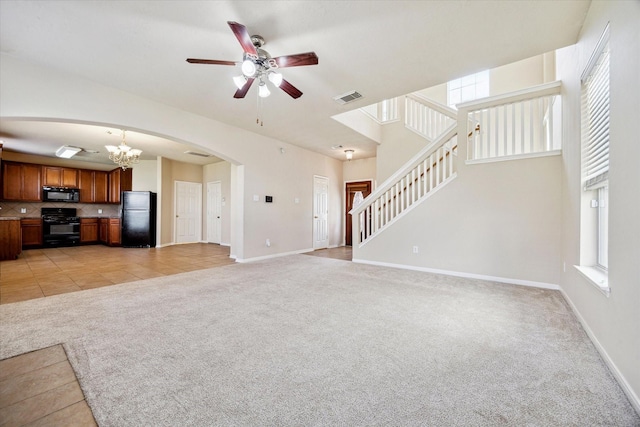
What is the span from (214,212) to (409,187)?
656 cm

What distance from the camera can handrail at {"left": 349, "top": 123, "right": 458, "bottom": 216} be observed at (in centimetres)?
439

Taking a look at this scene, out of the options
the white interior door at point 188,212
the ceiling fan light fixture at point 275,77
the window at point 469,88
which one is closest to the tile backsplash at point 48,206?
the white interior door at point 188,212

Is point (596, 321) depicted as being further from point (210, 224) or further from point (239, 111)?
point (210, 224)

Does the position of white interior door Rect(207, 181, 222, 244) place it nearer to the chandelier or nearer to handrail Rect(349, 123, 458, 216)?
the chandelier

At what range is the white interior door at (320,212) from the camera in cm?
730

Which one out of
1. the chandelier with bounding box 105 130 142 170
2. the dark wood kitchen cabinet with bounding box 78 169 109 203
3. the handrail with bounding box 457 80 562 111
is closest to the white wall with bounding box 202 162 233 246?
the chandelier with bounding box 105 130 142 170

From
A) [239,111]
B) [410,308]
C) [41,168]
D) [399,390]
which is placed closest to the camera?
[399,390]

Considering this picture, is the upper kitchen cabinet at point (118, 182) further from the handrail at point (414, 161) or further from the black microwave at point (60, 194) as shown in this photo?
the handrail at point (414, 161)

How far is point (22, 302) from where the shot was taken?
2.99 meters

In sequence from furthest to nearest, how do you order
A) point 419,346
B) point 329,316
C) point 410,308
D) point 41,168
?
point 41,168, point 410,308, point 329,316, point 419,346

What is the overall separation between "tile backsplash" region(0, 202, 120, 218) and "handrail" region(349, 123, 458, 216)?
8.91 m

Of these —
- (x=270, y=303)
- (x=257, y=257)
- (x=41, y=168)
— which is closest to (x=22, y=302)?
(x=270, y=303)

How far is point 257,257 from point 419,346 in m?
4.25

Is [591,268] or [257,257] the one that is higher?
[591,268]
